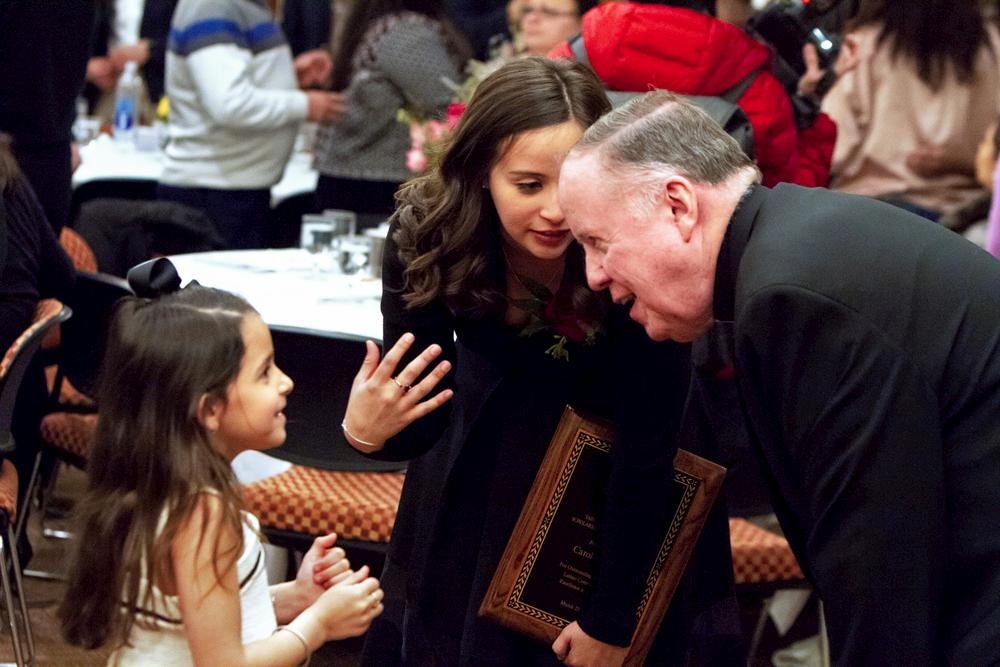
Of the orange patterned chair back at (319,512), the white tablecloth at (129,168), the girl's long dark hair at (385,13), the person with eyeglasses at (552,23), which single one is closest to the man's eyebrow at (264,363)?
the orange patterned chair back at (319,512)

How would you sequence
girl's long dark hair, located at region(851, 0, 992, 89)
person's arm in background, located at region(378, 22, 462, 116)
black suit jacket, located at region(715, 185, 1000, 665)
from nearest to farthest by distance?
black suit jacket, located at region(715, 185, 1000, 665)
girl's long dark hair, located at region(851, 0, 992, 89)
person's arm in background, located at region(378, 22, 462, 116)

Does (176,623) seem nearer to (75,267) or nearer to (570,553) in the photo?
(570,553)

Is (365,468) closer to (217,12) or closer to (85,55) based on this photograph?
(85,55)

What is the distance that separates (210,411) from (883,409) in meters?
0.91

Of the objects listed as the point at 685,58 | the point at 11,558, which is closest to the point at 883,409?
the point at 685,58

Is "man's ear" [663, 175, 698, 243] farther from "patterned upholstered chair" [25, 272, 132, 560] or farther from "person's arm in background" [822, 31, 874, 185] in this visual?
"person's arm in background" [822, 31, 874, 185]

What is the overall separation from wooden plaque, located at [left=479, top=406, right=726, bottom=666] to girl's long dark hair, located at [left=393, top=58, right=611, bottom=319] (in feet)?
0.80

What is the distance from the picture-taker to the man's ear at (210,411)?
6.46 ft

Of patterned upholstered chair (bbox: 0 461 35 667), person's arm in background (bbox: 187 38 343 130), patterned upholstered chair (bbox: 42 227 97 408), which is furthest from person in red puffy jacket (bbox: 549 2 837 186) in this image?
person's arm in background (bbox: 187 38 343 130)

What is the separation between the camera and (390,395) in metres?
2.15

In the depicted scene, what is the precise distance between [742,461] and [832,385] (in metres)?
1.47

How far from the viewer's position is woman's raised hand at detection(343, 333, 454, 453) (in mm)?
2125

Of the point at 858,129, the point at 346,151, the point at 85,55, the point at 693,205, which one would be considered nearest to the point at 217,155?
the point at 346,151

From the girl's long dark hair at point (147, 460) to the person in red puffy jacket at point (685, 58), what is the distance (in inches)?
48.4
